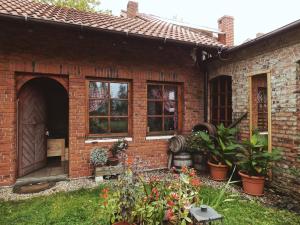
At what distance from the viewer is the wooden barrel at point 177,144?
221 inches

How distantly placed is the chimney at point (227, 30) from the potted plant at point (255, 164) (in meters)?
5.40

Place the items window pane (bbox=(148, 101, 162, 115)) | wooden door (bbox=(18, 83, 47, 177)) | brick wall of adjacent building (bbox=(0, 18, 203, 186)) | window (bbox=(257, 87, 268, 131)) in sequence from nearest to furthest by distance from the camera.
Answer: brick wall of adjacent building (bbox=(0, 18, 203, 186)), wooden door (bbox=(18, 83, 47, 177)), window pane (bbox=(148, 101, 162, 115)), window (bbox=(257, 87, 268, 131))

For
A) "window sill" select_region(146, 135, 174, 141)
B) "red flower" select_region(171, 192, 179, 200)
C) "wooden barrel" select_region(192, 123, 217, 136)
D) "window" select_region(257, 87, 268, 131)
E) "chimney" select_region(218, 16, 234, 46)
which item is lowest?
"red flower" select_region(171, 192, 179, 200)

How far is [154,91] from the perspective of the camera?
6133mm

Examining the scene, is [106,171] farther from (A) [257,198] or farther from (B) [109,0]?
(B) [109,0]

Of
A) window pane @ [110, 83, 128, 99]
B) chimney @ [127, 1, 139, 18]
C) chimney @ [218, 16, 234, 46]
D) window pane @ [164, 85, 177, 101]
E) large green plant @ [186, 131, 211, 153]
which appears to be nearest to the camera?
large green plant @ [186, 131, 211, 153]

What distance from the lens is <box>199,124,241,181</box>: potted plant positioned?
193 inches

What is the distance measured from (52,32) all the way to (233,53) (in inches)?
188

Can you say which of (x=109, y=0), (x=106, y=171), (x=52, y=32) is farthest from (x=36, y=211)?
(x=109, y=0)

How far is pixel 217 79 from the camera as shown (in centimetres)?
637

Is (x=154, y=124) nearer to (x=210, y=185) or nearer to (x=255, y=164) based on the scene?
(x=210, y=185)

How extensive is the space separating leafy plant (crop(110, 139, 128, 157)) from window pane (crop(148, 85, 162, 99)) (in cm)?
163

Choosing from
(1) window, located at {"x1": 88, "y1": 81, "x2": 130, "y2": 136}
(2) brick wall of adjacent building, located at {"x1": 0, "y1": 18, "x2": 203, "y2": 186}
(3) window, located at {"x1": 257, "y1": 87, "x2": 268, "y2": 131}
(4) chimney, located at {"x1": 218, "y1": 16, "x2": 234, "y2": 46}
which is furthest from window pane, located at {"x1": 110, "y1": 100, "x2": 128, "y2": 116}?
(4) chimney, located at {"x1": 218, "y1": 16, "x2": 234, "y2": 46}

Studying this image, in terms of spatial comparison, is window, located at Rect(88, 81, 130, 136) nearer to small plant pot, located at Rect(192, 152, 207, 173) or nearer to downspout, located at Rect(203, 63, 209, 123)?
small plant pot, located at Rect(192, 152, 207, 173)
